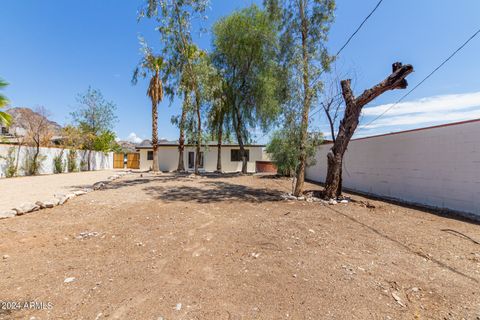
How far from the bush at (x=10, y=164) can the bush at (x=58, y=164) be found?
322 centimetres

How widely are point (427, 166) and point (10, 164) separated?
18.7 metres

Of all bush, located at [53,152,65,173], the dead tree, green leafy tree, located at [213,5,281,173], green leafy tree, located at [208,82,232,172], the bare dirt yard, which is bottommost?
the bare dirt yard

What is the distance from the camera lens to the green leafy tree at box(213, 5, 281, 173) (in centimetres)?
1463

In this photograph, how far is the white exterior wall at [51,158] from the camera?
12.3 m

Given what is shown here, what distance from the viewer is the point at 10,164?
1255 cm

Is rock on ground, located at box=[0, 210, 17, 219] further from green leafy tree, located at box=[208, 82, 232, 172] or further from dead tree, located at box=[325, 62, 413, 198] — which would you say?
green leafy tree, located at box=[208, 82, 232, 172]

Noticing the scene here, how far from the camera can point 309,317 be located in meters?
2.03

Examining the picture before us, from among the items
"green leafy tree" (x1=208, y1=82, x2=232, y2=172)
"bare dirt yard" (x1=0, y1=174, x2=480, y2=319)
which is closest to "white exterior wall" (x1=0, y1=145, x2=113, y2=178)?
"green leafy tree" (x1=208, y1=82, x2=232, y2=172)

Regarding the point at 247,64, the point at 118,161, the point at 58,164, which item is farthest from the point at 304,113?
the point at 118,161

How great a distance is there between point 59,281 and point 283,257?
2.65 m

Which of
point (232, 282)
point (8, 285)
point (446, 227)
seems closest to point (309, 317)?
point (232, 282)

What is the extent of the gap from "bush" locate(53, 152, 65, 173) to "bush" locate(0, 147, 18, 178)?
3220 mm

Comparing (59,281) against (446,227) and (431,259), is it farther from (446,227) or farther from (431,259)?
(446,227)

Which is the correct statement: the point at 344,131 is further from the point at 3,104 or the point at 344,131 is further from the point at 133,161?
the point at 133,161
